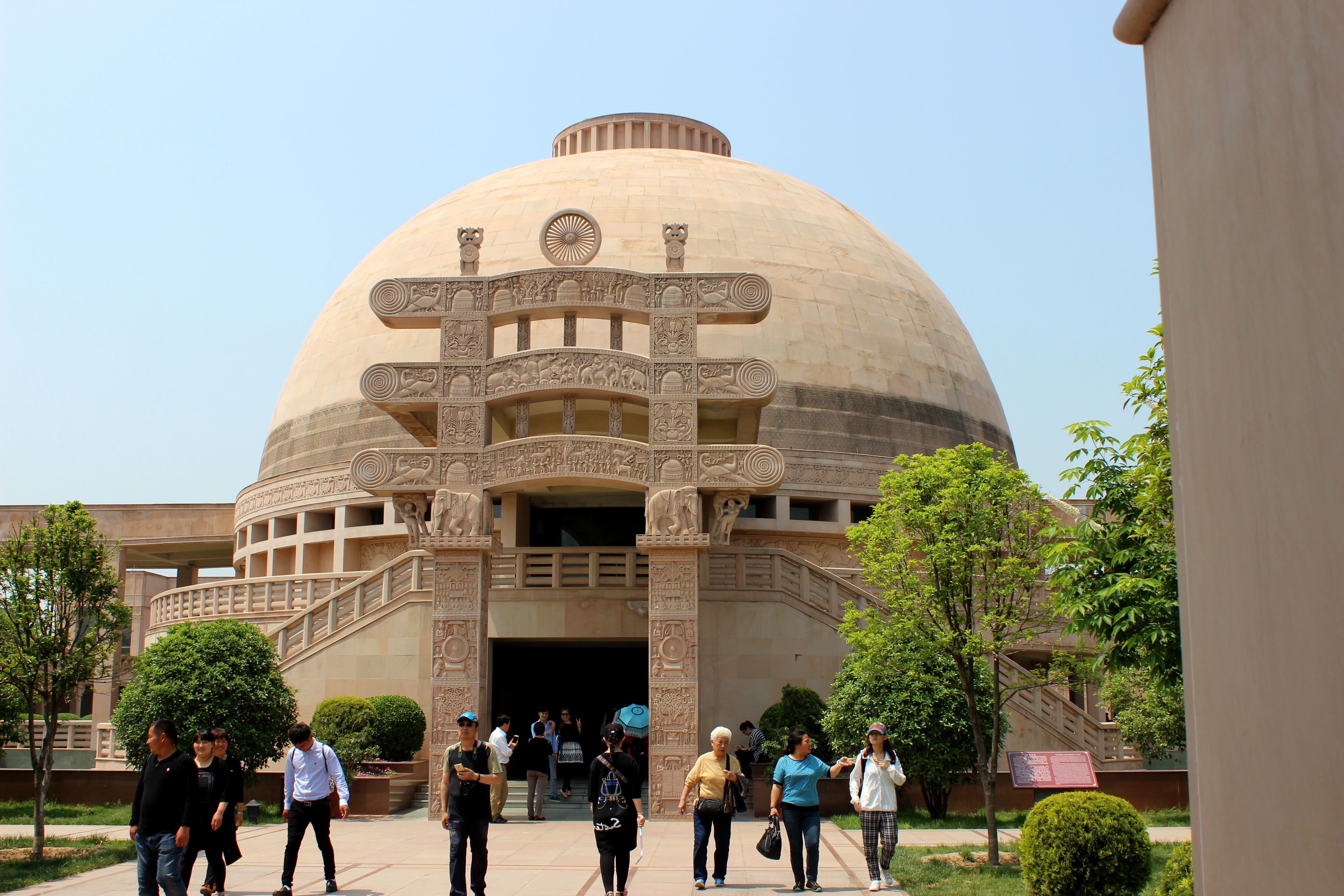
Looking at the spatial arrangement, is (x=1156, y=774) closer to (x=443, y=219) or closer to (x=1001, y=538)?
(x=1001, y=538)

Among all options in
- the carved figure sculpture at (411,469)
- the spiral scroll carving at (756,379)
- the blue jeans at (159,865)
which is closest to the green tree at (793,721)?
the spiral scroll carving at (756,379)

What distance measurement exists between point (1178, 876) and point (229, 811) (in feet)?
27.3

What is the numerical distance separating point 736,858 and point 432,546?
7.80 meters

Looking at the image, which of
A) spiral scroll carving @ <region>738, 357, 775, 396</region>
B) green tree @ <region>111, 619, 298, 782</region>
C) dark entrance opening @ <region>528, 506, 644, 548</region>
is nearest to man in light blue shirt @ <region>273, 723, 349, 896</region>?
green tree @ <region>111, 619, 298, 782</region>

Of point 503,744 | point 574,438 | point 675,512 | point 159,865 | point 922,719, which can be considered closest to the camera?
point 159,865

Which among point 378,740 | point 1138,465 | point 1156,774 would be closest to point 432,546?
point 378,740

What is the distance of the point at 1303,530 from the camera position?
461cm

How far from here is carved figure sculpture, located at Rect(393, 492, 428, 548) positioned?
64.8 ft

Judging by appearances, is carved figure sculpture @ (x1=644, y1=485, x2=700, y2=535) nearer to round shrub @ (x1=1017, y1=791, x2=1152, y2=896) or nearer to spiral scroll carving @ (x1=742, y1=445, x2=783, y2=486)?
spiral scroll carving @ (x1=742, y1=445, x2=783, y2=486)

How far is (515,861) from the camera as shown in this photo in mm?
13852

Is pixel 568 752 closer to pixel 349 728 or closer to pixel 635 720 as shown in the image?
pixel 635 720

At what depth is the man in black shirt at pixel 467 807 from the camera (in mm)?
10094

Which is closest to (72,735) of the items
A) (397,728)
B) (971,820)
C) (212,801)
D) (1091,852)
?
(397,728)

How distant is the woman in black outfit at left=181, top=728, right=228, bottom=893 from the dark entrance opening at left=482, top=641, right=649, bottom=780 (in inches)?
556
